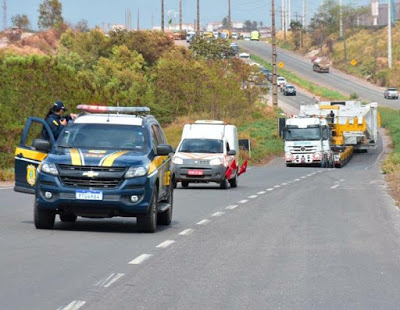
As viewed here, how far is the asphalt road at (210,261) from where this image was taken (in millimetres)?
10383

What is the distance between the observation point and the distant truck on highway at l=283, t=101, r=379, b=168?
60.1 metres

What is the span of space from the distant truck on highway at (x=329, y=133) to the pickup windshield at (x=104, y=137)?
41754 millimetres

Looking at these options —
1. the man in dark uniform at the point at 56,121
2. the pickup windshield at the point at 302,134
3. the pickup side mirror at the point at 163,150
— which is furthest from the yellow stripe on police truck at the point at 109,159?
the pickup windshield at the point at 302,134

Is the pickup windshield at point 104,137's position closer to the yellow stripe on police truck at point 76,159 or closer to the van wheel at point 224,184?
the yellow stripe on police truck at point 76,159

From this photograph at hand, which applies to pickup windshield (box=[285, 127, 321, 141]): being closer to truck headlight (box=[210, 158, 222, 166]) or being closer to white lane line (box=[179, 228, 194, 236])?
truck headlight (box=[210, 158, 222, 166])

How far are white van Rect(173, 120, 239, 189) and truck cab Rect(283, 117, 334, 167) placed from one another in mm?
21437

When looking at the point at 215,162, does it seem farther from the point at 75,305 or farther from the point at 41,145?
the point at 75,305

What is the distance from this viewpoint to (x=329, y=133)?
61094 mm

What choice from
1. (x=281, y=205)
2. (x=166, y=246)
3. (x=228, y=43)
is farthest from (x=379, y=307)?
(x=228, y=43)

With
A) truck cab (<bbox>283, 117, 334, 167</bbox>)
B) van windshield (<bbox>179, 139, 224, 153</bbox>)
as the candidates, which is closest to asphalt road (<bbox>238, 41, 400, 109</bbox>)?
truck cab (<bbox>283, 117, 334, 167</bbox>)

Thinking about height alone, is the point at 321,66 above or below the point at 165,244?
above

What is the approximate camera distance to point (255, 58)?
541 feet

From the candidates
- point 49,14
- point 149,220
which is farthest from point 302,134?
point 49,14

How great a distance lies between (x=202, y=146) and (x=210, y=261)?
74.4 feet
